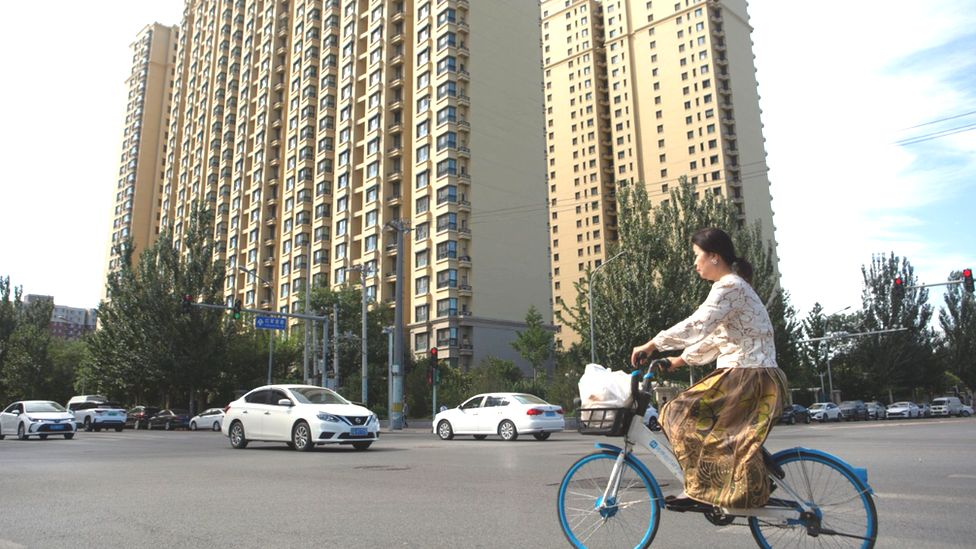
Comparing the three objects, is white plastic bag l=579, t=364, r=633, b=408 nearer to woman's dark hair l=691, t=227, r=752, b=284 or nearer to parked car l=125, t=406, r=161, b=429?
woman's dark hair l=691, t=227, r=752, b=284

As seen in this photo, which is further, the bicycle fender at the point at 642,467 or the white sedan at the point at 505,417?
the white sedan at the point at 505,417

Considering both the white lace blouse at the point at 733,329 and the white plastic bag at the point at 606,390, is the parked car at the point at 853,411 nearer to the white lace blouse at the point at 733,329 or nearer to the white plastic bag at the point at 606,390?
the white lace blouse at the point at 733,329

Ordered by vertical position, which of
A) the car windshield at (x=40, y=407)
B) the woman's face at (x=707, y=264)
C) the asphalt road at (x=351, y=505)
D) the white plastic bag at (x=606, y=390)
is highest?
the woman's face at (x=707, y=264)

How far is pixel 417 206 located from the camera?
197ft

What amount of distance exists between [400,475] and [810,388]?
59.6m

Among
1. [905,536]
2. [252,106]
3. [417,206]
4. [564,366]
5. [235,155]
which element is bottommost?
[905,536]

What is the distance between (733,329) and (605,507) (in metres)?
1.27

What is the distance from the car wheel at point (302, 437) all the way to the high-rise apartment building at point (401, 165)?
114ft

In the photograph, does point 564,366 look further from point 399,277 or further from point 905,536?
point 905,536

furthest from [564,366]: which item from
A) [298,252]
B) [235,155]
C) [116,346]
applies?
[235,155]

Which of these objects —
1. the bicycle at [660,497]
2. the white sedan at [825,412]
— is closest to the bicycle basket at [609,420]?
the bicycle at [660,497]

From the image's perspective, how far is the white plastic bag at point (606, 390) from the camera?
376 cm

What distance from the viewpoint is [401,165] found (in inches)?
2459

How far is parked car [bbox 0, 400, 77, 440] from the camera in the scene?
20797mm
